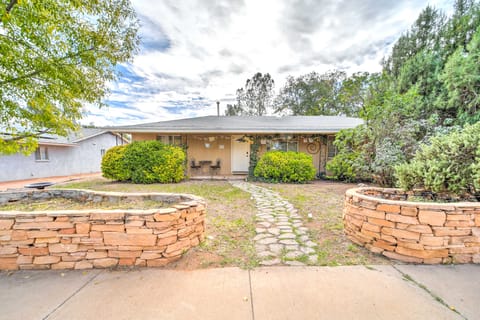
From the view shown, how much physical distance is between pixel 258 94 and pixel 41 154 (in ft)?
66.0

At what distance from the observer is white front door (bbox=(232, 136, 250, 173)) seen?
1038 centimetres

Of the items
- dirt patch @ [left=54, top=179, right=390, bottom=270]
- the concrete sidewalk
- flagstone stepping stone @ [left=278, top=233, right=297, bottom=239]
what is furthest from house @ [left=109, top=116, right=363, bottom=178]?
the concrete sidewalk

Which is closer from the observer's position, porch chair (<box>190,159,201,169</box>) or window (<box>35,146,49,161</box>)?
porch chair (<box>190,159,201,169</box>)

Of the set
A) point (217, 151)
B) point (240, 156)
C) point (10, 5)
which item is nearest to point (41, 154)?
point (217, 151)

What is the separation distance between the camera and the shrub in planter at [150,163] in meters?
8.02

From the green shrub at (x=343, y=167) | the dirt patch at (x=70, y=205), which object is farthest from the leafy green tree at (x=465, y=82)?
the dirt patch at (x=70, y=205)

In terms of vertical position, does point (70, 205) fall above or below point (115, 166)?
below

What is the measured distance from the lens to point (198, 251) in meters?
2.74

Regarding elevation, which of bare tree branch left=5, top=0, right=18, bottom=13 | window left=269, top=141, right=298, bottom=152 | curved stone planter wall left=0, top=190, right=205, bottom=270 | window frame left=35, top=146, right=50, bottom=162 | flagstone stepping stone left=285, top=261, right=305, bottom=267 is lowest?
flagstone stepping stone left=285, top=261, right=305, bottom=267

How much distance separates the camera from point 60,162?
12.9 meters

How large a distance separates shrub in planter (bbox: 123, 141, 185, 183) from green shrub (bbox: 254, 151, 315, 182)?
389cm

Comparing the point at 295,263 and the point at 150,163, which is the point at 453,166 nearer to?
the point at 295,263

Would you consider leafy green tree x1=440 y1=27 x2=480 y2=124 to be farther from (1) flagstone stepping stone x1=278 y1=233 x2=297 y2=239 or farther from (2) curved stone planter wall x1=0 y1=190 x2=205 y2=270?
(2) curved stone planter wall x1=0 y1=190 x2=205 y2=270

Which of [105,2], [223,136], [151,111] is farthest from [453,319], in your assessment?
[151,111]
